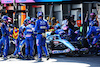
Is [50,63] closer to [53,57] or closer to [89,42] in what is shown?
[53,57]

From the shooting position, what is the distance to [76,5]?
75.3 ft

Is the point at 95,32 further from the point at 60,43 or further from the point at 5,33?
the point at 5,33

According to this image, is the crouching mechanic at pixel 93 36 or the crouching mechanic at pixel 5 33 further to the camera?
the crouching mechanic at pixel 93 36

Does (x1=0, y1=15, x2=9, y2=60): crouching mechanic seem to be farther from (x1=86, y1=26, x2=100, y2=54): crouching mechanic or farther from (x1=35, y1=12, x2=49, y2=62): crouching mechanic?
(x1=86, y1=26, x2=100, y2=54): crouching mechanic

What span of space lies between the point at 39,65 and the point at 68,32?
3644 millimetres

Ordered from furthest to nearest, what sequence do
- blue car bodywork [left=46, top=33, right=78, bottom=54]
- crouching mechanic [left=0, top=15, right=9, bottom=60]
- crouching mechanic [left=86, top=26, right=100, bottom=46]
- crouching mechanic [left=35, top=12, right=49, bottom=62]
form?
1. crouching mechanic [left=86, top=26, right=100, bottom=46]
2. blue car bodywork [left=46, top=33, right=78, bottom=54]
3. crouching mechanic [left=0, top=15, right=9, bottom=60]
4. crouching mechanic [left=35, top=12, right=49, bottom=62]

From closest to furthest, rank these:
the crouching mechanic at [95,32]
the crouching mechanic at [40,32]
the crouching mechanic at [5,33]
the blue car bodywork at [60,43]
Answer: the crouching mechanic at [40,32]
the crouching mechanic at [5,33]
the blue car bodywork at [60,43]
the crouching mechanic at [95,32]

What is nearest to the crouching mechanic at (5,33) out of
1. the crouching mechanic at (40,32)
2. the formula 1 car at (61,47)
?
the crouching mechanic at (40,32)

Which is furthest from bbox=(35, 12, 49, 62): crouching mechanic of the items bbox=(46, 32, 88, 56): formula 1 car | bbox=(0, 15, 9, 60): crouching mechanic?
bbox=(0, 15, 9, 60): crouching mechanic

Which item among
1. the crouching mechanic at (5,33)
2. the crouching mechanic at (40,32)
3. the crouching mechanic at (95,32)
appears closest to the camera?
the crouching mechanic at (40,32)

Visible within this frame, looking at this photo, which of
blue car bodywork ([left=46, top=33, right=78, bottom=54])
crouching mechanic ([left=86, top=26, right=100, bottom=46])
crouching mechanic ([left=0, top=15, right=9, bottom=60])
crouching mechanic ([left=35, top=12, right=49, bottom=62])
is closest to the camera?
crouching mechanic ([left=35, top=12, right=49, bottom=62])

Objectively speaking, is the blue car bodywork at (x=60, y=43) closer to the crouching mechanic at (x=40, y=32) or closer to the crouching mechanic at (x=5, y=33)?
the crouching mechanic at (x=40, y=32)

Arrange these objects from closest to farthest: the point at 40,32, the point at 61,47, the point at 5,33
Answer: the point at 40,32
the point at 5,33
the point at 61,47

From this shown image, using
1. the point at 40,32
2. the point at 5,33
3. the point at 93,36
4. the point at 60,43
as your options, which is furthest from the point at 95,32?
the point at 5,33
